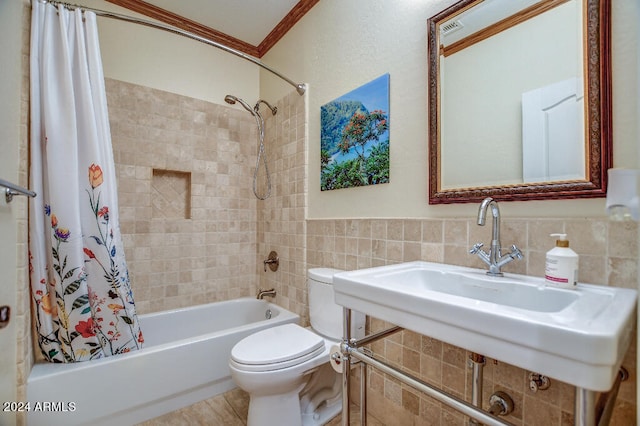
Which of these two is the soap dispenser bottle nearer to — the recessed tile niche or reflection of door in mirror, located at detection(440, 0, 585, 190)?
reflection of door in mirror, located at detection(440, 0, 585, 190)

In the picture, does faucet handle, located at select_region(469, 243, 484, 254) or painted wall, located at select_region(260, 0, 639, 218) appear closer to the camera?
painted wall, located at select_region(260, 0, 639, 218)

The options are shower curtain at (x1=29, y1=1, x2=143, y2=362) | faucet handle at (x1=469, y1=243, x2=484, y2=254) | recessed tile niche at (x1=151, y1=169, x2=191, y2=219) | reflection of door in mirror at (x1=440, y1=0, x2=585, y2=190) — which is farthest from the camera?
recessed tile niche at (x1=151, y1=169, x2=191, y2=219)

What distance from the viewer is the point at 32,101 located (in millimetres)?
1392

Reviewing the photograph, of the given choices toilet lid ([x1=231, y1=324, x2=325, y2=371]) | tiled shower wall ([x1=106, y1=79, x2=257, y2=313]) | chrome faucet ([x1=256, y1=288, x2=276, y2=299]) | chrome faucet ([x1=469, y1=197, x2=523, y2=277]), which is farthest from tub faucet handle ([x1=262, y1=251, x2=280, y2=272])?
chrome faucet ([x1=469, y1=197, x2=523, y2=277])

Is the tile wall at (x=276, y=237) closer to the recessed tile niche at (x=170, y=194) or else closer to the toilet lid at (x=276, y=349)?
the recessed tile niche at (x=170, y=194)

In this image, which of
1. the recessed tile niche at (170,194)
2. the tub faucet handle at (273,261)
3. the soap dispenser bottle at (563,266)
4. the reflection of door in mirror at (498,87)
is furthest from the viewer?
the tub faucet handle at (273,261)

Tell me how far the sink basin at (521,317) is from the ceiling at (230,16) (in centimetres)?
203

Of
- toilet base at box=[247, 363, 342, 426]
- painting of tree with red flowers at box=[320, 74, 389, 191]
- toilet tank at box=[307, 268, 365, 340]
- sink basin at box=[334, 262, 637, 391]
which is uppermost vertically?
painting of tree with red flowers at box=[320, 74, 389, 191]

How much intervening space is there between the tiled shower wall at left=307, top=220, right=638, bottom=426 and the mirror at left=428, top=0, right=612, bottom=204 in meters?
0.12

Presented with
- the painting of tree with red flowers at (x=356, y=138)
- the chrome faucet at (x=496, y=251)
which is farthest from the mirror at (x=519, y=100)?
the painting of tree with red flowers at (x=356, y=138)

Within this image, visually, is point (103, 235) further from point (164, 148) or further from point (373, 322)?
point (373, 322)

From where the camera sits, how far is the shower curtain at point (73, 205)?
139 cm

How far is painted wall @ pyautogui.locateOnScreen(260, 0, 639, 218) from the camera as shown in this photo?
2.67 feet

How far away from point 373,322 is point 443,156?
915 millimetres
